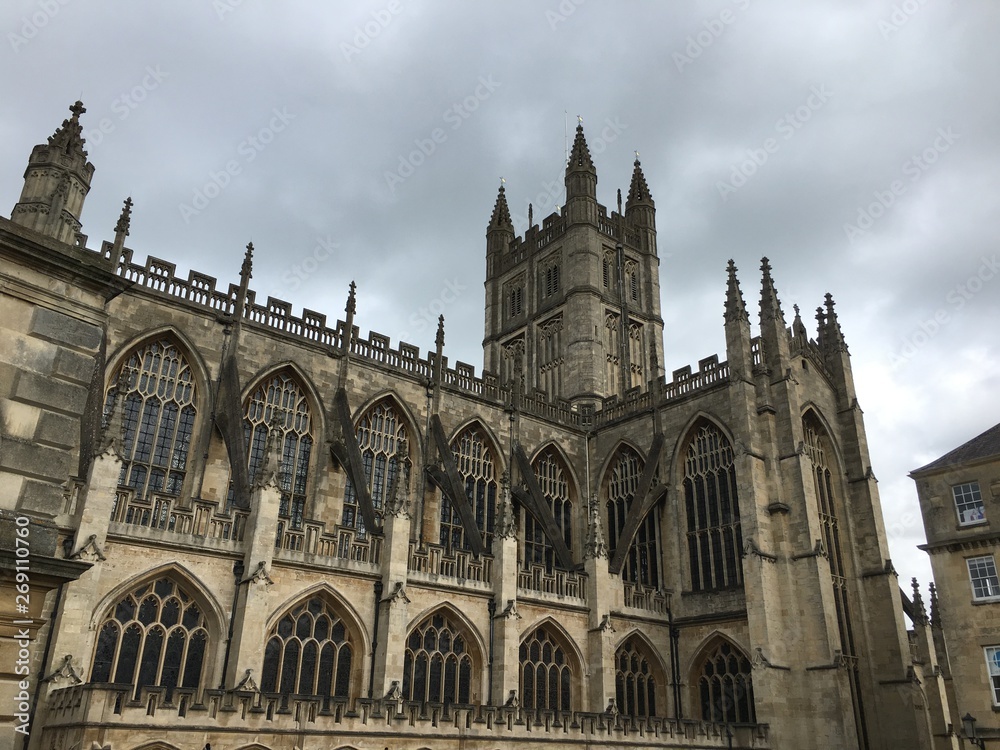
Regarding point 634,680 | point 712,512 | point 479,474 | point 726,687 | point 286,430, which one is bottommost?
point 726,687

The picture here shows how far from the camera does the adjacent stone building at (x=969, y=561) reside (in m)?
23.7

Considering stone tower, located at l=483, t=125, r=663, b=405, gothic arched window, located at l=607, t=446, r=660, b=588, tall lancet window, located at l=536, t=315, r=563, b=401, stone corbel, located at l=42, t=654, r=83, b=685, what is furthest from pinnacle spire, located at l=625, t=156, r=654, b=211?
stone corbel, located at l=42, t=654, r=83, b=685

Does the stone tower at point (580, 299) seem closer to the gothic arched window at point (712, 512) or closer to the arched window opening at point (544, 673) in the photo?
the gothic arched window at point (712, 512)

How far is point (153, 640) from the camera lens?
17.0 m

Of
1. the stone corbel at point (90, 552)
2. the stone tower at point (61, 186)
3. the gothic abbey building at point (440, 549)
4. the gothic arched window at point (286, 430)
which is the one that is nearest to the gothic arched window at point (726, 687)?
the gothic abbey building at point (440, 549)

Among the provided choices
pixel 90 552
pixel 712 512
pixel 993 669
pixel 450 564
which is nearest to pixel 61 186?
pixel 90 552

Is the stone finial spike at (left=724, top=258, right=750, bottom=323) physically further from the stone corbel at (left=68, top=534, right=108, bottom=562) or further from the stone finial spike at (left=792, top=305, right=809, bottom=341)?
the stone corbel at (left=68, top=534, right=108, bottom=562)

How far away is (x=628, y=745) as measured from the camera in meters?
19.1

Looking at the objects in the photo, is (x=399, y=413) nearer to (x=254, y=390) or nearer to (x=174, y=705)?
(x=254, y=390)

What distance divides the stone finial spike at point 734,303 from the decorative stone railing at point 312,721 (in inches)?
518

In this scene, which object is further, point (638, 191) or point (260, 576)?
point (638, 191)

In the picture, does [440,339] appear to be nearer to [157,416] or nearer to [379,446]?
[379,446]

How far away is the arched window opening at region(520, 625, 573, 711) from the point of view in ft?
73.0

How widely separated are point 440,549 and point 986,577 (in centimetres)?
1698
